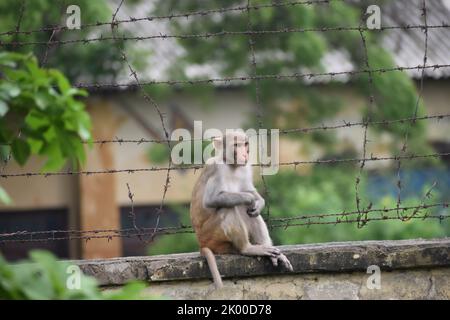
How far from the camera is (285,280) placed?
7066 mm

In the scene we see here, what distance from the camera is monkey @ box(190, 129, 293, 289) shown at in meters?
7.14

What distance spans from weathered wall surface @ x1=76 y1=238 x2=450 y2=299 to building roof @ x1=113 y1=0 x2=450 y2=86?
8.97 m

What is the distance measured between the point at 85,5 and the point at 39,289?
10.7 m

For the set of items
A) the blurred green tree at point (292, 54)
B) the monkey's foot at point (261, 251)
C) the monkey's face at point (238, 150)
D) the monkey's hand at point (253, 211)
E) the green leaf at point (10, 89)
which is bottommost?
the monkey's foot at point (261, 251)

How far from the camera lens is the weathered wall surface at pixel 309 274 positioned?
23.1 feet

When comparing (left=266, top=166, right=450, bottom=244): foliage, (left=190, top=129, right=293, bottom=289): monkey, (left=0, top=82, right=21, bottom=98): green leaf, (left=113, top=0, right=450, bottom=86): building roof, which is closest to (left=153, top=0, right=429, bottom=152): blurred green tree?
(left=113, top=0, right=450, bottom=86): building roof

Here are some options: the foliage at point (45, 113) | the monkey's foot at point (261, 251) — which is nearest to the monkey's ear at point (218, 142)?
the monkey's foot at point (261, 251)

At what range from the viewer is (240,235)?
281 inches

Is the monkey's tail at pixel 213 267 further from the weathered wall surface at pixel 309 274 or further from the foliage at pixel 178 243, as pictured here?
the foliage at pixel 178 243

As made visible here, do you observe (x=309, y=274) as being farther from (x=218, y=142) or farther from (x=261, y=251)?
(x=218, y=142)

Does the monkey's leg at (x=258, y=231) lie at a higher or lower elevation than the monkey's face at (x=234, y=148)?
lower

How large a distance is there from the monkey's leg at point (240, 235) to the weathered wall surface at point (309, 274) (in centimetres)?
7

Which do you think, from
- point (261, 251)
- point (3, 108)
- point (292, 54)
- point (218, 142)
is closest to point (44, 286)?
point (3, 108)

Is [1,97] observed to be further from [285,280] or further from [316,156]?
[316,156]
